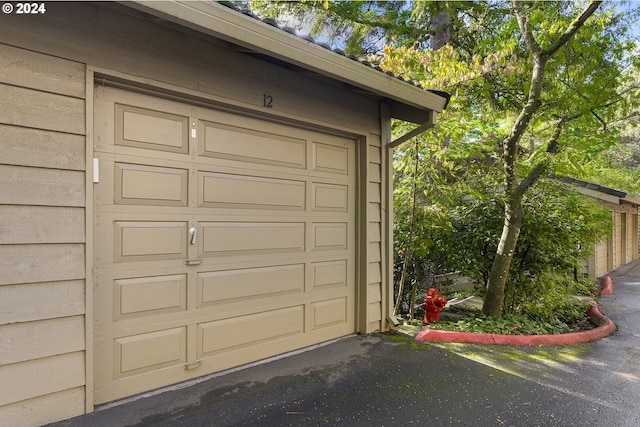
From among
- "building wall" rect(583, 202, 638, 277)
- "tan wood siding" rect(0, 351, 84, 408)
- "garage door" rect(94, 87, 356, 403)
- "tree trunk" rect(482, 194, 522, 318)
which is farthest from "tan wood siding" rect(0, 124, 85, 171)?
"building wall" rect(583, 202, 638, 277)

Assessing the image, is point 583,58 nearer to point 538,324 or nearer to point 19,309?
point 538,324

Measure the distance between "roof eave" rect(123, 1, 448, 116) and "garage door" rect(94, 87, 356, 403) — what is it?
722 mm

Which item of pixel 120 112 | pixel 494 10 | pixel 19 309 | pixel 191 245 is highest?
pixel 494 10

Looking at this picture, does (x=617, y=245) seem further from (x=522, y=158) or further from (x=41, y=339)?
(x=41, y=339)

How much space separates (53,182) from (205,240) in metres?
1.06

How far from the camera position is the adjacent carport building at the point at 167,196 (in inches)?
83.7

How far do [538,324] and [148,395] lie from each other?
450 cm

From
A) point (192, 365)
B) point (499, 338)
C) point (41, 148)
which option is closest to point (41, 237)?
point (41, 148)

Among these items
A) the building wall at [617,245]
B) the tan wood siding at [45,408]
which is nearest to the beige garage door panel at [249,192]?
the tan wood siding at [45,408]

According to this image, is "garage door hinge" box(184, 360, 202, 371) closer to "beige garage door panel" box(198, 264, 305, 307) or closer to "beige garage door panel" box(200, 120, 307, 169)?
"beige garage door panel" box(198, 264, 305, 307)

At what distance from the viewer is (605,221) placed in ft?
19.8

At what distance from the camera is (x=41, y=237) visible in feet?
7.07

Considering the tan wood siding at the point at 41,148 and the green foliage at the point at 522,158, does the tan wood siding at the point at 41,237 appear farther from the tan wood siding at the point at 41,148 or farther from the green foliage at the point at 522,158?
the green foliage at the point at 522,158

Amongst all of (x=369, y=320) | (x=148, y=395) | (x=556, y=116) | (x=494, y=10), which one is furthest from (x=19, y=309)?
(x=494, y=10)
